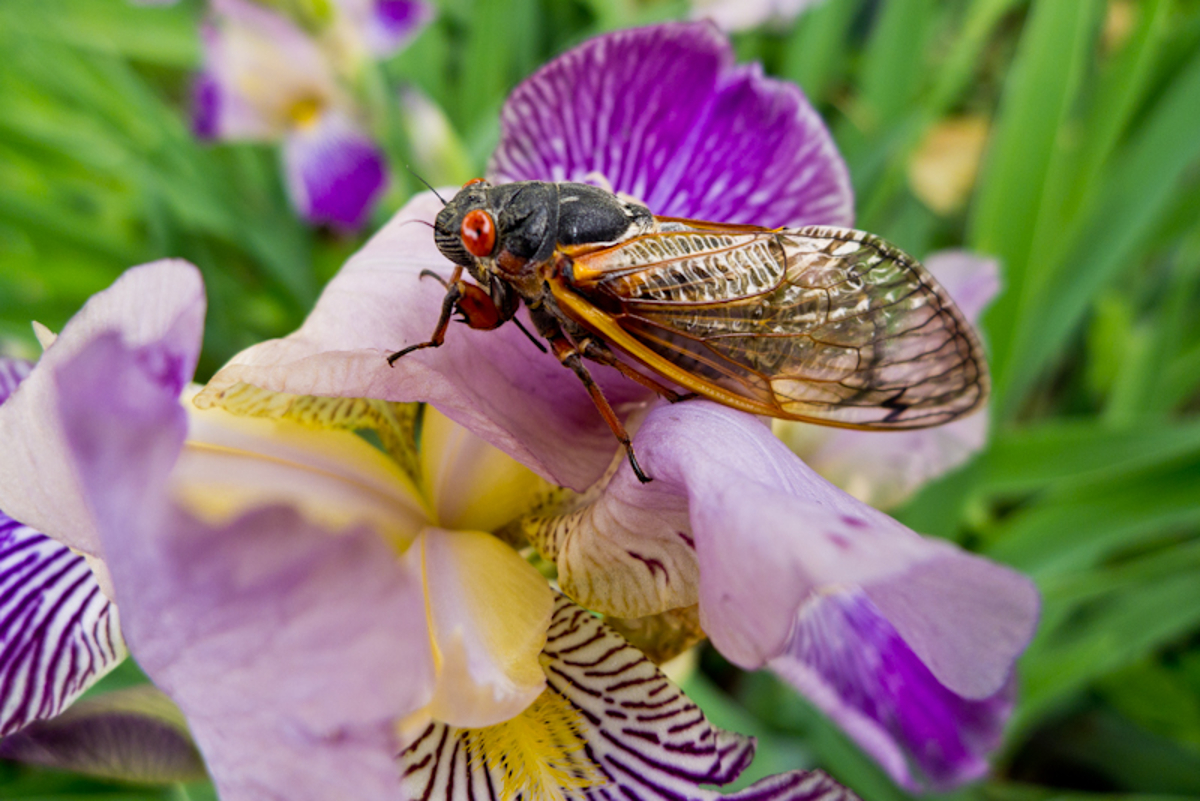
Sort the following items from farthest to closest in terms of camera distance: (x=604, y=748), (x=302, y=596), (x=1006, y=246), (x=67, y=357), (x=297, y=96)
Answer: (x=297, y=96) < (x=1006, y=246) < (x=604, y=748) < (x=67, y=357) < (x=302, y=596)

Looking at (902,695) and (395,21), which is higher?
(395,21)

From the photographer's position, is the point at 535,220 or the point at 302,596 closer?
the point at 302,596

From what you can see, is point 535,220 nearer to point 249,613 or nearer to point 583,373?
point 583,373

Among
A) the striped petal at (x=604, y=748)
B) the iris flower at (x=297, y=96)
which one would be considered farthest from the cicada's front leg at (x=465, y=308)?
the iris flower at (x=297, y=96)

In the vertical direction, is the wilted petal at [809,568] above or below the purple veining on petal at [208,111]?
above

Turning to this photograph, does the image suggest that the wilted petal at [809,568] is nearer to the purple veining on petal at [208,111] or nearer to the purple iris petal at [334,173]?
the purple iris petal at [334,173]

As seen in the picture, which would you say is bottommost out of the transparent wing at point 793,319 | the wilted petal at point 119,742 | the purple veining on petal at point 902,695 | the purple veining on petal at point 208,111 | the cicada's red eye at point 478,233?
the wilted petal at point 119,742

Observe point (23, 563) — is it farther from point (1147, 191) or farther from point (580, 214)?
point (1147, 191)

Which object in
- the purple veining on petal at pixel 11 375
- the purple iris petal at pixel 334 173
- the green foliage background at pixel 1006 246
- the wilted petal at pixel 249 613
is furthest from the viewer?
the purple iris petal at pixel 334 173

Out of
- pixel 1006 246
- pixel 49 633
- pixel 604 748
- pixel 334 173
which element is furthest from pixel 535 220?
pixel 334 173
